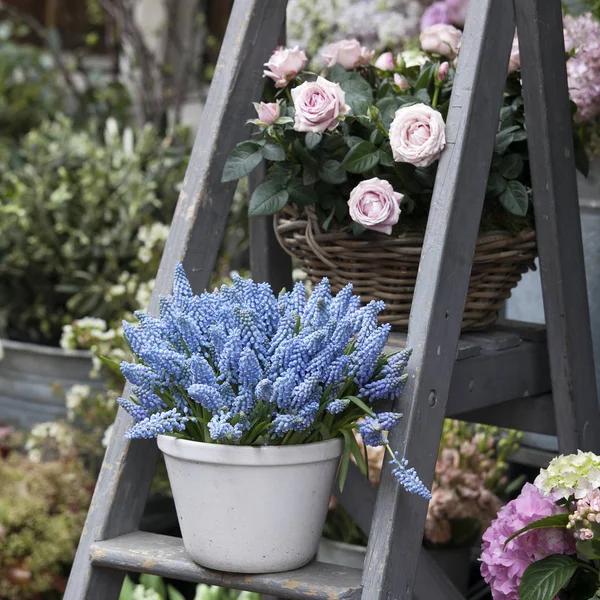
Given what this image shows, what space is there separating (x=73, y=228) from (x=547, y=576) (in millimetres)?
2286

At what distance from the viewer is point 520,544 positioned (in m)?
1.40

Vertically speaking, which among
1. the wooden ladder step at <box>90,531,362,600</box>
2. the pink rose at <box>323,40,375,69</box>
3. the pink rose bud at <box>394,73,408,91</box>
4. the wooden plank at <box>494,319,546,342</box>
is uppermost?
the pink rose at <box>323,40,375,69</box>

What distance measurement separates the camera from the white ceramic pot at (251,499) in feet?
4.04

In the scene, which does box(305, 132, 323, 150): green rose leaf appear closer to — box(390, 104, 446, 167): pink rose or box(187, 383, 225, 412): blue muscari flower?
box(390, 104, 446, 167): pink rose

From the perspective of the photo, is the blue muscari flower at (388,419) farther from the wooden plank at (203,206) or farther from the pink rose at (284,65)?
the pink rose at (284,65)

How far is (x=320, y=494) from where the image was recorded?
4.23 ft

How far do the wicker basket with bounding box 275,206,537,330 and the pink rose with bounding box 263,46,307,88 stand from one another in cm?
20

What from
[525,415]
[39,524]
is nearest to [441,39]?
[525,415]

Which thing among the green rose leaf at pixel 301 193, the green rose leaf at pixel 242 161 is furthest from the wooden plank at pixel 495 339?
the green rose leaf at pixel 242 161

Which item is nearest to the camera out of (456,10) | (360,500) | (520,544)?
(520,544)

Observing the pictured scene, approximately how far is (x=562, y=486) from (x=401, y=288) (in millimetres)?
373

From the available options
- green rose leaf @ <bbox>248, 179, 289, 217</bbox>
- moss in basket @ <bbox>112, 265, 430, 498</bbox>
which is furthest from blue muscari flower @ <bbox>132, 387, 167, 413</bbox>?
green rose leaf @ <bbox>248, 179, 289, 217</bbox>

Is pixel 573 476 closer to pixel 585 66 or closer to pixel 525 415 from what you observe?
pixel 525 415

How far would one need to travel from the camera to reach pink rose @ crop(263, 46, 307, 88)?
157 centimetres
